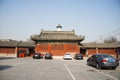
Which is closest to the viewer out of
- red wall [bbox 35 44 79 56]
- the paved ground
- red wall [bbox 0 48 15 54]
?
the paved ground

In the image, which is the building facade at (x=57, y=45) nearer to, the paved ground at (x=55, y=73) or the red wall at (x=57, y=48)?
the red wall at (x=57, y=48)

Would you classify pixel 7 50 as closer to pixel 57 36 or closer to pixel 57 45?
pixel 57 45

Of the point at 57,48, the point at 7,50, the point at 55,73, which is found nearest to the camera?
the point at 55,73

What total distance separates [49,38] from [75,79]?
40278mm

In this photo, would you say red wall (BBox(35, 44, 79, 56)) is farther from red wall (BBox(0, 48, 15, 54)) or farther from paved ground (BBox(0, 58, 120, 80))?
paved ground (BBox(0, 58, 120, 80))

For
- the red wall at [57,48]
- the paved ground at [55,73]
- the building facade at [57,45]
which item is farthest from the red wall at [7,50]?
the paved ground at [55,73]

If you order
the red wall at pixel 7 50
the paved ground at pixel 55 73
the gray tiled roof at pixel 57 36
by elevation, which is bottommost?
the paved ground at pixel 55 73

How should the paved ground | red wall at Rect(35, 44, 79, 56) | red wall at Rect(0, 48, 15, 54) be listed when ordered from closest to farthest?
the paved ground < red wall at Rect(35, 44, 79, 56) < red wall at Rect(0, 48, 15, 54)

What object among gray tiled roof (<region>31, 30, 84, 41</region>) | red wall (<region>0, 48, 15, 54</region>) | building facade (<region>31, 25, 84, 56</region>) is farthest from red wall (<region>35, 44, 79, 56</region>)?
red wall (<region>0, 48, 15, 54</region>)

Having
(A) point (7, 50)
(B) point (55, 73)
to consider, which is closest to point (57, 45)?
(A) point (7, 50)

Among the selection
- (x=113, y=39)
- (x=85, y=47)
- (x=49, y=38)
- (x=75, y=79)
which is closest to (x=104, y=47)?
(x=85, y=47)

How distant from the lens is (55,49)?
51.9 metres

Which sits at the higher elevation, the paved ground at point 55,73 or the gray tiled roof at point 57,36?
the gray tiled roof at point 57,36

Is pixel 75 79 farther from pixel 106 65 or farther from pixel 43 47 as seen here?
pixel 43 47
